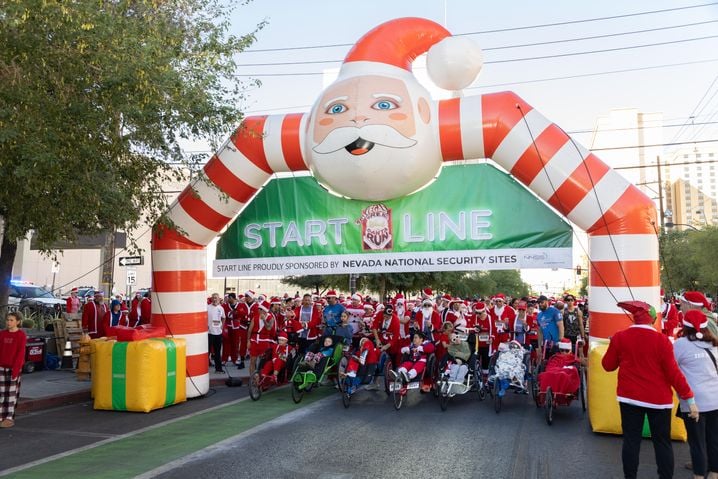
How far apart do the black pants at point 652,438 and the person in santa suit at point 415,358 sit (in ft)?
16.1

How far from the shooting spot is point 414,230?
10.1 m

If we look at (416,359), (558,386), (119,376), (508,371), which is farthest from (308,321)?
(558,386)

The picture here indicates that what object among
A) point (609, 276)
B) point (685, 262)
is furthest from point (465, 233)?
point (685, 262)

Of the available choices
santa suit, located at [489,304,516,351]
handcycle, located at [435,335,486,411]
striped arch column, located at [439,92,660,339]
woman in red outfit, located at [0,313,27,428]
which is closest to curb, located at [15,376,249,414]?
woman in red outfit, located at [0,313,27,428]

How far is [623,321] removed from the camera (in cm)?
858

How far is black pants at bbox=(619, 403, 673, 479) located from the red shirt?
7665 millimetres

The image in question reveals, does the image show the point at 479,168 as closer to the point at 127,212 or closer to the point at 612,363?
the point at 612,363

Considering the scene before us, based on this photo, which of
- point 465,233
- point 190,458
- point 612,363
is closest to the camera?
point 612,363

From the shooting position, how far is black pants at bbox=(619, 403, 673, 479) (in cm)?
538

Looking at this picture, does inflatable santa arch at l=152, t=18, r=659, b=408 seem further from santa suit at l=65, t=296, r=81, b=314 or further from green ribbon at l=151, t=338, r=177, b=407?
santa suit at l=65, t=296, r=81, b=314

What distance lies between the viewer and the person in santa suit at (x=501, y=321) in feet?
46.8

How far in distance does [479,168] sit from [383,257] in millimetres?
2122

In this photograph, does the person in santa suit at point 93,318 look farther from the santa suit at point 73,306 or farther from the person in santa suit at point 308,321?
the person in santa suit at point 308,321

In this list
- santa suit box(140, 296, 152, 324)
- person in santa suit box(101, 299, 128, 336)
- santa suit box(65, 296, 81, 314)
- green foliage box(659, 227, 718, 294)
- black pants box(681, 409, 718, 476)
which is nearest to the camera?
black pants box(681, 409, 718, 476)
